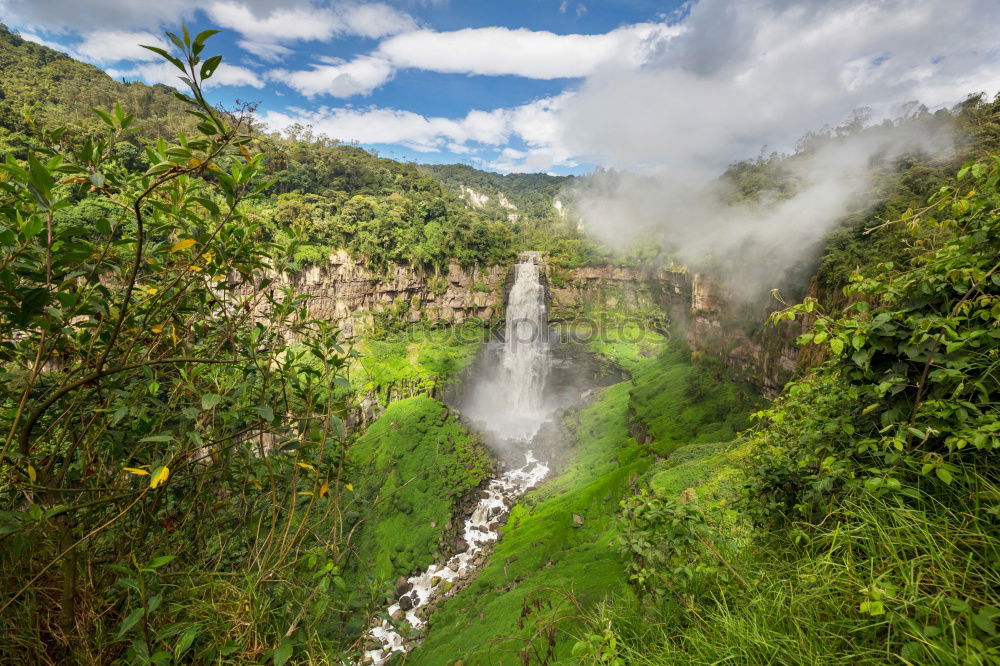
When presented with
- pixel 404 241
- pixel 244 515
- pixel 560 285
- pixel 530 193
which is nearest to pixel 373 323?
pixel 404 241

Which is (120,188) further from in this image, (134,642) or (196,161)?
(134,642)

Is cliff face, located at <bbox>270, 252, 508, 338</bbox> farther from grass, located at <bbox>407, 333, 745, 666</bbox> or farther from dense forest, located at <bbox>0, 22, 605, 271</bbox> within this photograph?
grass, located at <bbox>407, 333, 745, 666</bbox>

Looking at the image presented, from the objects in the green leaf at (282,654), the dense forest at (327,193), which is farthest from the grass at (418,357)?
the green leaf at (282,654)

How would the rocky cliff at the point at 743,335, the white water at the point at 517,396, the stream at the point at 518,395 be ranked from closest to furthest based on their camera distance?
the rocky cliff at the point at 743,335 < the white water at the point at 517,396 < the stream at the point at 518,395

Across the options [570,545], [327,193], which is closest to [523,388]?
[570,545]

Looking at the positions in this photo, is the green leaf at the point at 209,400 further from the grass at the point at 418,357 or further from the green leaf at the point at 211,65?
the grass at the point at 418,357

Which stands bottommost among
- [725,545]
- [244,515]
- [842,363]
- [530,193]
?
[725,545]
